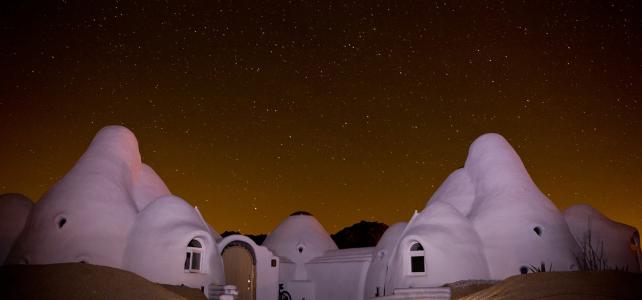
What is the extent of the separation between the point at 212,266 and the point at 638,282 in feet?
52.5

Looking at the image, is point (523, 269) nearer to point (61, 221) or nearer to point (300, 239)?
point (300, 239)

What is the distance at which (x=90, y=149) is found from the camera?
2673cm

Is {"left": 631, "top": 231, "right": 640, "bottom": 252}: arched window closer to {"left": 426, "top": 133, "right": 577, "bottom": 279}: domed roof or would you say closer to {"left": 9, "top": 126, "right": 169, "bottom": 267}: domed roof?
{"left": 426, "top": 133, "right": 577, "bottom": 279}: domed roof

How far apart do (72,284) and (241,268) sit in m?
16.0

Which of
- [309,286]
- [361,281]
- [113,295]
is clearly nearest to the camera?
[113,295]

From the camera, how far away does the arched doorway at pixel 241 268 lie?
2770cm

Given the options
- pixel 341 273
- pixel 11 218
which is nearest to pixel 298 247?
pixel 341 273

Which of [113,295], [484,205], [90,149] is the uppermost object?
[90,149]

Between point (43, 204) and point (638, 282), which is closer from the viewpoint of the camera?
point (638, 282)

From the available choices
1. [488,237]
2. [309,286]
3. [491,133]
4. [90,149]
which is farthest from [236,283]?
[491,133]

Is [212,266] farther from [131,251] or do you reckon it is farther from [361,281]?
[361,281]

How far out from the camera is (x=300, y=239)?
114 feet

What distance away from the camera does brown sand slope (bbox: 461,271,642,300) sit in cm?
1186

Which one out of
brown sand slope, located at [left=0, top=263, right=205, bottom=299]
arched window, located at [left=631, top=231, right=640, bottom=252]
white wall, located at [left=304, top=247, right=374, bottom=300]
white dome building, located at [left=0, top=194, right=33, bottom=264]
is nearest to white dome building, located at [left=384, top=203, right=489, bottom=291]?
white wall, located at [left=304, top=247, right=374, bottom=300]
